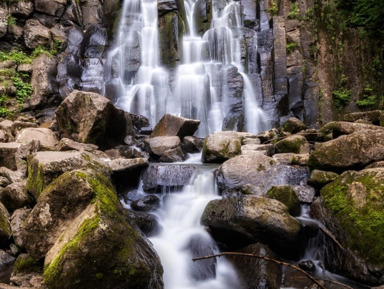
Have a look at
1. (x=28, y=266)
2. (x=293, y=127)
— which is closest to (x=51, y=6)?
(x=293, y=127)

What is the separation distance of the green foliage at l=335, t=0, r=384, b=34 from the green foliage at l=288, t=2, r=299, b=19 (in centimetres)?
225

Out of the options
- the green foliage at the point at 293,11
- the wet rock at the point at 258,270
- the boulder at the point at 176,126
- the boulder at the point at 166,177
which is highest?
the green foliage at the point at 293,11

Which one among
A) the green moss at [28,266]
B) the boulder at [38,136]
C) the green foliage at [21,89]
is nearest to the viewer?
the green moss at [28,266]

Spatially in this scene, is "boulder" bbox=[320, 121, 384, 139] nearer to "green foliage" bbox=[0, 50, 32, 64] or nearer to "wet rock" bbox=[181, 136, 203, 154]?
"wet rock" bbox=[181, 136, 203, 154]

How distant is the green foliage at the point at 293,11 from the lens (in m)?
17.9

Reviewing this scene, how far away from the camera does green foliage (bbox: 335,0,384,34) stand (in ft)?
42.8

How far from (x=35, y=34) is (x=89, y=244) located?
16.3 m

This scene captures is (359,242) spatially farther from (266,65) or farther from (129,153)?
(266,65)

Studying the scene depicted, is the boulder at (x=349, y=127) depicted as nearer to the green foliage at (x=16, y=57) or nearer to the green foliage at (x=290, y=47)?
the green foliage at (x=290, y=47)

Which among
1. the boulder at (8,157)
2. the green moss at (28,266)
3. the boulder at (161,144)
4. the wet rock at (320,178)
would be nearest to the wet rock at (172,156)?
the boulder at (161,144)

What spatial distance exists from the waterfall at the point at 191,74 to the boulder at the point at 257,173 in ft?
20.7

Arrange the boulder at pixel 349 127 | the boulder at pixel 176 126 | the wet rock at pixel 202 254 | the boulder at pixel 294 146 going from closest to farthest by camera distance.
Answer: the wet rock at pixel 202 254 < the boulder at pixel 349 127 < the boulder at pixel 294 146 < the boulder at pixel 176 126

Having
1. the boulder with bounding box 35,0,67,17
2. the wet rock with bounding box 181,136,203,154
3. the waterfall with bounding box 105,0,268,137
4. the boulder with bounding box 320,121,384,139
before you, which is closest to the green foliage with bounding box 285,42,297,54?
the waterfall with bounding box 105,0,268,137

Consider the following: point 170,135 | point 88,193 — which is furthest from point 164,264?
point 170,135
